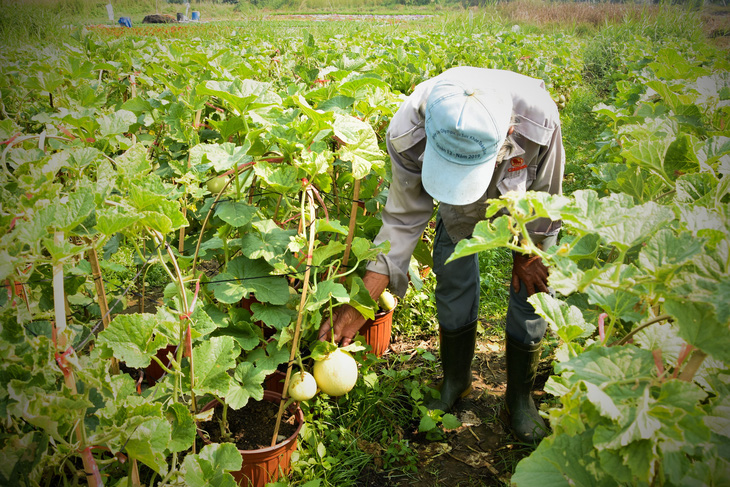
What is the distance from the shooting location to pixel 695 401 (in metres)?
0.69

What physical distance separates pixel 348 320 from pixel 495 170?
845 mm

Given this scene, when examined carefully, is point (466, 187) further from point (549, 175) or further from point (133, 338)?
point (133, 338)

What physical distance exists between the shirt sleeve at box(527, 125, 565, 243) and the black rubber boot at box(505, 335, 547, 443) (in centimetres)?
54

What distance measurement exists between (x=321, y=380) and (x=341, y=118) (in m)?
0.96

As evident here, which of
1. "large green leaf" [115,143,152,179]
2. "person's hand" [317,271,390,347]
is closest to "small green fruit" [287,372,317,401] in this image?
"person's hand" [317,271,390,347]

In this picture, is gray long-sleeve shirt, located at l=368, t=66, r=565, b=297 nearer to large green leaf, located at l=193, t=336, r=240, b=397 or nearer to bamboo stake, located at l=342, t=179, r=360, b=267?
bamboo stake, located at l=342, t=179, r=360, b=267

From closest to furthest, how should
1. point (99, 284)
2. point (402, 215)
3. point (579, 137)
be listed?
1. point (99, 284)
2. point (402, 215)
3. point (579, 137)

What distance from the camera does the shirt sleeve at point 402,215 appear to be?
211 cm

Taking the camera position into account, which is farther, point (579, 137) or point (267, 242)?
point (579, 137)

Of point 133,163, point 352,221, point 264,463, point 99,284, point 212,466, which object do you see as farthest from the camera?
point 352,221

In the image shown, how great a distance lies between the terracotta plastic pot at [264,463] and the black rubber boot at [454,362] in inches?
33.4

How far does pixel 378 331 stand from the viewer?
2744mm

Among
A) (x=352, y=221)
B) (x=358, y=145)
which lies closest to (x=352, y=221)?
(x=352, y=221)

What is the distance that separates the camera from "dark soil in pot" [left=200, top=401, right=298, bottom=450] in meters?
1.91
